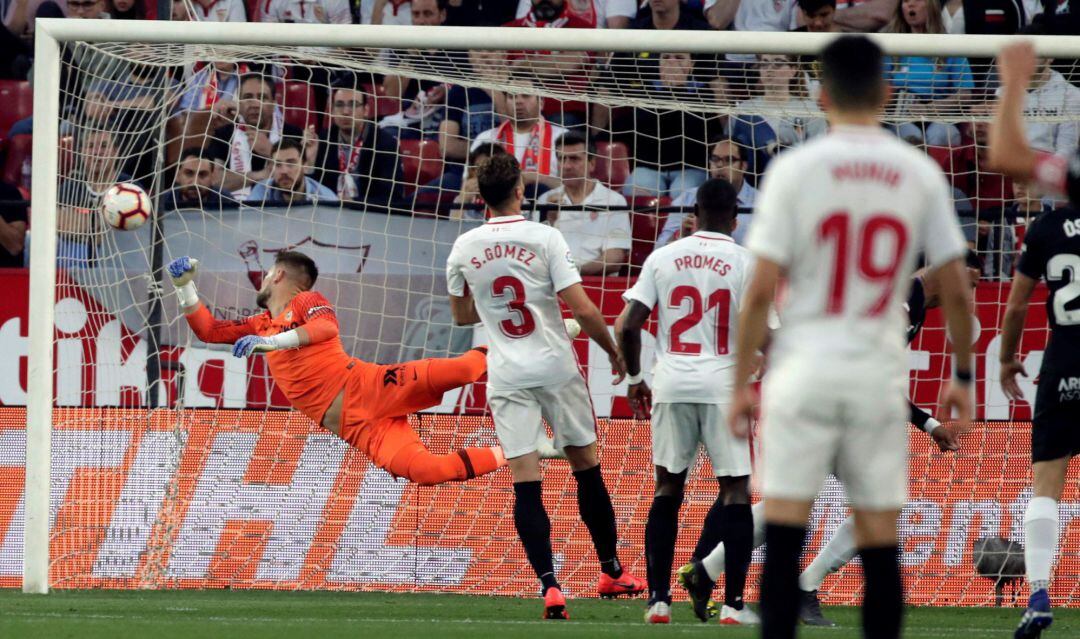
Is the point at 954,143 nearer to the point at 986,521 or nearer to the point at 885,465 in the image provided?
the point at 986,521

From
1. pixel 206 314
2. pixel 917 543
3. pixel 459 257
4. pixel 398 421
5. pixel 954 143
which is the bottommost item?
pixel 917 543

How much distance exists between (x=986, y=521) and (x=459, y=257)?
3.56m

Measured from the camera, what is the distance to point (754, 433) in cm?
798

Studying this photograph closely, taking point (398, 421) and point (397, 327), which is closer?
point (398, 421)

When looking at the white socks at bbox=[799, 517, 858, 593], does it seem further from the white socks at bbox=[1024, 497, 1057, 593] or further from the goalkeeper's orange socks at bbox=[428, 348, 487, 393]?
the goalkeeper's orange socks at bbox=[428, 348, 487, 393]

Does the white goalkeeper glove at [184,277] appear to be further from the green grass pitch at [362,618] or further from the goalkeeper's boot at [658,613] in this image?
the goalkeeper's boot at [658,613]

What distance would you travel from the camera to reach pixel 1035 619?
18.5 ft

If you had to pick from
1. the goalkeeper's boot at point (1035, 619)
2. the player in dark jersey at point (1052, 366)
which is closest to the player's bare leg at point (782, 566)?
the goalkeeper's boot at point (1035, 619)

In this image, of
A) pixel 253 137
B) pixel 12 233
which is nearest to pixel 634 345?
pixel 253 137

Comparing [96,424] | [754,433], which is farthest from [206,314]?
[754,433]

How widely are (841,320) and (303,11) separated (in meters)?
9.69

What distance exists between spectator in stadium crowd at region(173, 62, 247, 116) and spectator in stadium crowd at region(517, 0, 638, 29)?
10.7 feet

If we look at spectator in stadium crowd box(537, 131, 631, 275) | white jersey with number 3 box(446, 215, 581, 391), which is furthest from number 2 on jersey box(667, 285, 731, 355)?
spectator in stadium crowd box(537, 131, 631, 275)

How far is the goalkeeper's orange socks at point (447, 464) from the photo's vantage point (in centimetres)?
797
